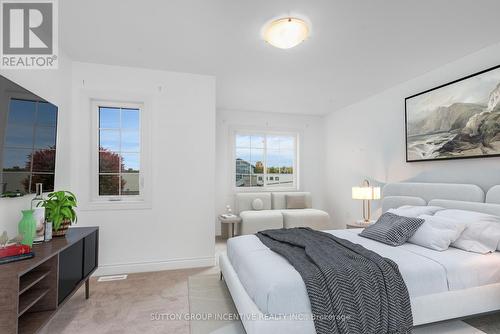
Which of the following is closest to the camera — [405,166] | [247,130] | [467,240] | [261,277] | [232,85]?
[261,277]

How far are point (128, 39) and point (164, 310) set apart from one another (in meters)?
2.70

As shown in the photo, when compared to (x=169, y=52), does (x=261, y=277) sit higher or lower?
lower

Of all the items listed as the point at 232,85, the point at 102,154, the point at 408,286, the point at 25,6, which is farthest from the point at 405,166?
the point at 25,6

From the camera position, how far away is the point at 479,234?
91.1 inches

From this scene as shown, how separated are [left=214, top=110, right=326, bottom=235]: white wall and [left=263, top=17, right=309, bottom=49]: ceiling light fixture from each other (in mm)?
3122

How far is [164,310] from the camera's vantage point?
2389mm

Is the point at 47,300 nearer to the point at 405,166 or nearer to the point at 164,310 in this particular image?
the point at 164,310

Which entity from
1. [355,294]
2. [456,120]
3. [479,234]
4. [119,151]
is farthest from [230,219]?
[456,120]

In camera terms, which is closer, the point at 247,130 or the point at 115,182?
the point at 115,182

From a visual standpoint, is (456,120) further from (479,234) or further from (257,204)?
(257,204)

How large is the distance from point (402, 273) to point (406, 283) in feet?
0.24

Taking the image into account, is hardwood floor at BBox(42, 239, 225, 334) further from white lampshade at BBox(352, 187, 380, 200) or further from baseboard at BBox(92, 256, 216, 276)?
white lampshade at BBox(352, 187, 380, 200)

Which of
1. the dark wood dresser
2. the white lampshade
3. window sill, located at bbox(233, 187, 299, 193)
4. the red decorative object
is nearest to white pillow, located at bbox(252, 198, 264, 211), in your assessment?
window sill, located at bbox(233, 187, 299, 193)

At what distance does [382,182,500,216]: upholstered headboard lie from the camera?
261cm
